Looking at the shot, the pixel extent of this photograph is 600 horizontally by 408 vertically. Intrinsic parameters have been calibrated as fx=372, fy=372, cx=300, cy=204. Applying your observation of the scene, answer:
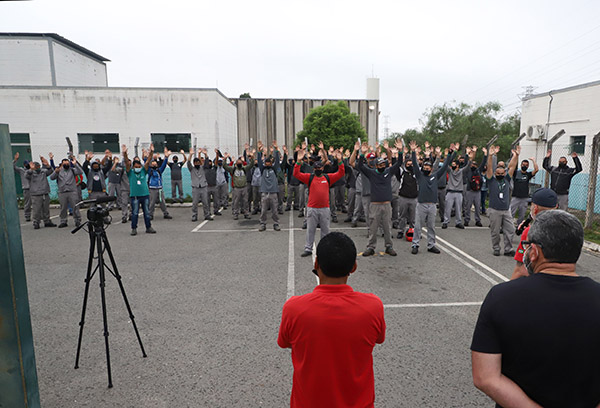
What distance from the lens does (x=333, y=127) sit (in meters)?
32.5

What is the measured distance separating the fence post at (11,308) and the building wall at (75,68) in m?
28.0

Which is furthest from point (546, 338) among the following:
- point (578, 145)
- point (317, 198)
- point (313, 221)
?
point (578, 145)

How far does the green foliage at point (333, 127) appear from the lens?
106 ft

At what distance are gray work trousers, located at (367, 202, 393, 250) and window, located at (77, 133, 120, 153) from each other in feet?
55.7

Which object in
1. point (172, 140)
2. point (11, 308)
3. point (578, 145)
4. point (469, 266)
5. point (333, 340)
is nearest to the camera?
point (333, 340)

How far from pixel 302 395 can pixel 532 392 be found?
3.76ft

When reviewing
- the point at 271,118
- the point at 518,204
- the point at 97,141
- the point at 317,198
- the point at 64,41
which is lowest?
the point at 518,204

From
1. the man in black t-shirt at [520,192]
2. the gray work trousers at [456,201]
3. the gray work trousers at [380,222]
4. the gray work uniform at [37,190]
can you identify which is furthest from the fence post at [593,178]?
the gray work uniform at [37,190]

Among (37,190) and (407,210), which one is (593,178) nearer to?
(407,210)

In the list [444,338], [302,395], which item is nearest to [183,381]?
[302,395]

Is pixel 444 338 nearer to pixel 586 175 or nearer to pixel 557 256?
pixel 557 256

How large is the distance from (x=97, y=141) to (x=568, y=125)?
23699 mm

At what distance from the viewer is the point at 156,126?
20.6 m

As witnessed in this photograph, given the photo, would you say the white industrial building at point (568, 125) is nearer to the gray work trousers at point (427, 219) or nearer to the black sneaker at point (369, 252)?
the gray work trousers at point (427, 219)
